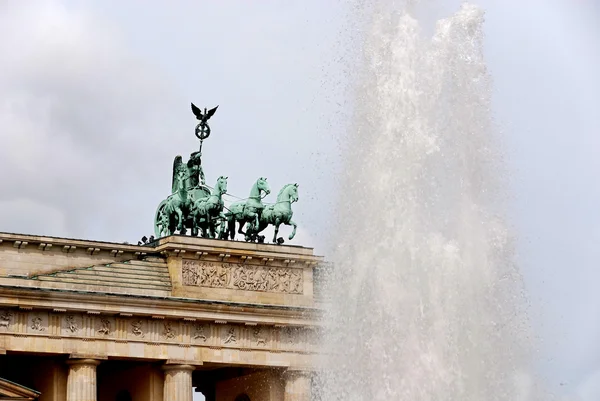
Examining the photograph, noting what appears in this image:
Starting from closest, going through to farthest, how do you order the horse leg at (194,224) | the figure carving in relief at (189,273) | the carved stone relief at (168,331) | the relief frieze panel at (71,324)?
the relief frieze panel at (71,324), the carved stone relief at (168,331), the figure carving in relief at (189,273), the horse leg at (194,224)

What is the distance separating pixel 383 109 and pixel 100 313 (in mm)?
19540

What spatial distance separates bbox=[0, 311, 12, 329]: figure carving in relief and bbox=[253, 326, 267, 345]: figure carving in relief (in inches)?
371

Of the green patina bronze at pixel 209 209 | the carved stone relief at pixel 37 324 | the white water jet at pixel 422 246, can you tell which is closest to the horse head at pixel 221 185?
the green patina bronze at pixel 209 209

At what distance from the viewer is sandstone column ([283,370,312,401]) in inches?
2157

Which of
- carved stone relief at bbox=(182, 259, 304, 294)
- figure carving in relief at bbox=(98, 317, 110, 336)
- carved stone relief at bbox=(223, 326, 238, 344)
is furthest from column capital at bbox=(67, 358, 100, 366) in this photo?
carved stone relief at bbox=(223, 326, 238, 344)

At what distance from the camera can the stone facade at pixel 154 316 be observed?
165 feet

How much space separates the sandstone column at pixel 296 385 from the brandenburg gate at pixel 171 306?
1.4 inches

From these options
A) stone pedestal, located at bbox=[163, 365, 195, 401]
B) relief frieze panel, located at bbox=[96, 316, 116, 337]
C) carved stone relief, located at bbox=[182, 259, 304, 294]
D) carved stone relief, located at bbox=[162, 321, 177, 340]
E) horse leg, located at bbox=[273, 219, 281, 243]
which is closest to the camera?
relief frieze panel, located at bbox=[96, 316, 116, 337]

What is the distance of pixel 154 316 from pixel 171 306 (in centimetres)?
70

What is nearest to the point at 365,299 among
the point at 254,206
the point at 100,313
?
the point at 100,313

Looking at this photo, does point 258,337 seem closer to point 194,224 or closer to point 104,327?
point 194,224

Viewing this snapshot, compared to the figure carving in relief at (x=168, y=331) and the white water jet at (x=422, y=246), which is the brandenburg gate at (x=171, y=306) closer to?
the figure carving in relief at (x=168, y=331)

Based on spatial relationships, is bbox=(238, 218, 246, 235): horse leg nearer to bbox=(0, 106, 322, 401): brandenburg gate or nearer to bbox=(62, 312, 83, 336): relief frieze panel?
bbox=(0, 106, 322, 401): brandenburg gate

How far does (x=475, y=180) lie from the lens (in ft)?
108
